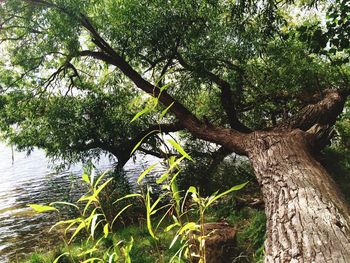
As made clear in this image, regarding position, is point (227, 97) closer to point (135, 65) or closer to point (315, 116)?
point (315, 116)

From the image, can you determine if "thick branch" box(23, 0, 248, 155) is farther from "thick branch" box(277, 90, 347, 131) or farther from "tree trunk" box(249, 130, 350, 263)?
"tree trunk" box(249, 130, 350, 263)

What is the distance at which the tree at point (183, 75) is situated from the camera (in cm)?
689

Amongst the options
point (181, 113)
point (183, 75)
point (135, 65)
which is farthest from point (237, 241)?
point (135, 65)

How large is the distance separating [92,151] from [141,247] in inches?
228

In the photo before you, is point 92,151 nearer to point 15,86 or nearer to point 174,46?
point 15,86

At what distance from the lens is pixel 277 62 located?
9742 millimetres

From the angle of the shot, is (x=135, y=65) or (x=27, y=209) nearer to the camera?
(x=135, y=65)

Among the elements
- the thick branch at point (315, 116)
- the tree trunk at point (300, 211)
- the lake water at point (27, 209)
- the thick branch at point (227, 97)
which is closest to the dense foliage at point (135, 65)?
the thick branch at point (227, 97)

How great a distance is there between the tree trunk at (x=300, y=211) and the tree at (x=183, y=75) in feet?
0.21

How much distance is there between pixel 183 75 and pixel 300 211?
26.7 feet

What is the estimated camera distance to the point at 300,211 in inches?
114


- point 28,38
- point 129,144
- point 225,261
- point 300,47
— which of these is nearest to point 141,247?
point 225,261

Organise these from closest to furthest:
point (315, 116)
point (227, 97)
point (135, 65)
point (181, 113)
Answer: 1. point (315, 116)
2. point (181, 113)
3. point (227, 97)
4. point (135, 65)

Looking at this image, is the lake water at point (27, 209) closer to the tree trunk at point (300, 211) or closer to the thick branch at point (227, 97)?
the tree trunk at point (300, 211)
